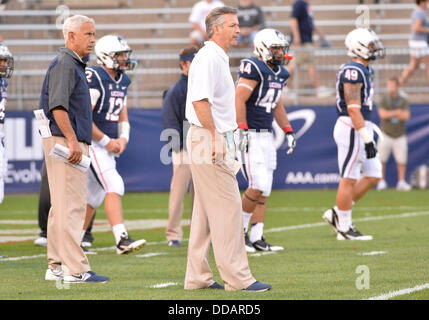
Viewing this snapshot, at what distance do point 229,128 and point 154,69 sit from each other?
1113 cm

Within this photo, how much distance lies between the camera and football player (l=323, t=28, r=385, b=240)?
32.1 feet

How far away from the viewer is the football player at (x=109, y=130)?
8.62 m

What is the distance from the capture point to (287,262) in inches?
317

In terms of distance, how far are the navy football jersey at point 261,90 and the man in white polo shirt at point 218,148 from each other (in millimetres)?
2655

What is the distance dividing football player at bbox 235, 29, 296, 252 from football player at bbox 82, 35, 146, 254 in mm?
1120

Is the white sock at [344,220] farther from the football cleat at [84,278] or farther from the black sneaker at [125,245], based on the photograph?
the football cleat at [84,278]

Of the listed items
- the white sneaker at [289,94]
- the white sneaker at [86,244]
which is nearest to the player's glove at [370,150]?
the white sneaker at [86,244]

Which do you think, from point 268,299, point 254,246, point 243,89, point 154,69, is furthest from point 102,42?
point 154,69

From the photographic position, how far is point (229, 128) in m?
6.29

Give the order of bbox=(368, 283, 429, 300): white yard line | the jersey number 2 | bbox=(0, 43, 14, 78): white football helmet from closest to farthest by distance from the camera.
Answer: bbox=(368, 283, 429, 300): white yard line, bbox=(0, 43, 14, 78): white football helmet, the jersey number 2

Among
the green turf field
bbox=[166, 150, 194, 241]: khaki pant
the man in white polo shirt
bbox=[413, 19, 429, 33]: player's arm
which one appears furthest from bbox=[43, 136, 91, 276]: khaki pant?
bbox=[413, 19, 429, 33]: player's arm

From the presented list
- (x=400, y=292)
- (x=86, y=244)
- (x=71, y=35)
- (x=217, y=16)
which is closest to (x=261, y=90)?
(x=86, y=244)

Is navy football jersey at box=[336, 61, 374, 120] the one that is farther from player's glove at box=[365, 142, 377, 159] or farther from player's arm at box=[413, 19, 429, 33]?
player's arm at box=[413, 19, 429, 33]

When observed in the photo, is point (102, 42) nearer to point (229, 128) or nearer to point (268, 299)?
point (229, 128)
